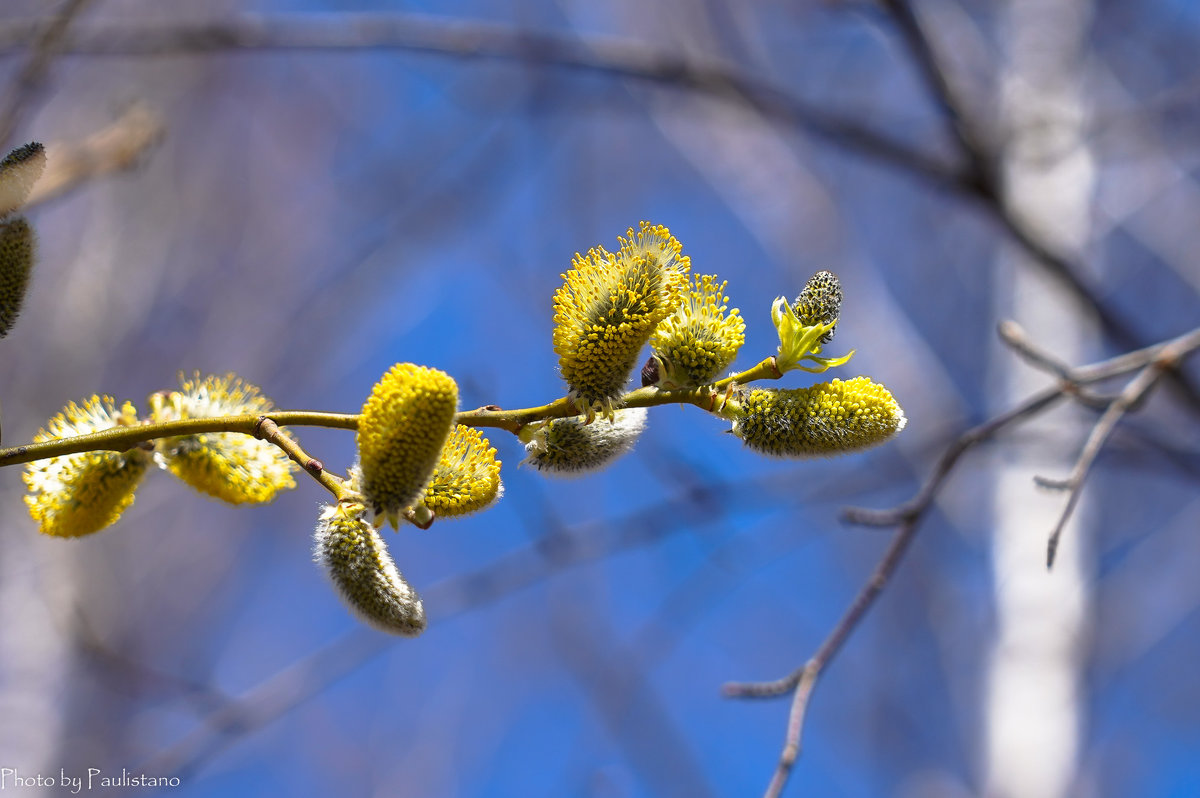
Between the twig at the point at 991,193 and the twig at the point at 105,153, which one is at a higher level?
the twig at the point at 105,153

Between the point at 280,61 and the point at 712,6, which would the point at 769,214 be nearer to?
the point at 712,6

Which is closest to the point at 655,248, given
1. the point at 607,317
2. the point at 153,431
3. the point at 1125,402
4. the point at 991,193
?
the point at 607,317

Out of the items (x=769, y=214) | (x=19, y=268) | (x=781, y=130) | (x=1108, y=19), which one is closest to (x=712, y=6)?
(x=769, y=214)

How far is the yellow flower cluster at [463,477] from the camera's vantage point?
1.36 metres

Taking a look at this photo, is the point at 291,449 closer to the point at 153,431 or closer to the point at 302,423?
the point at 302,423

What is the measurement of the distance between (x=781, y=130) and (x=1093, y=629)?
14.0 ft

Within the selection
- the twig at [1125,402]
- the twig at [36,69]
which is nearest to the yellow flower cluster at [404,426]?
the twig at [36,69]

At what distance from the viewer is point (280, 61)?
29.0 ft

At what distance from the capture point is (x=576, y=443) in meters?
1.42

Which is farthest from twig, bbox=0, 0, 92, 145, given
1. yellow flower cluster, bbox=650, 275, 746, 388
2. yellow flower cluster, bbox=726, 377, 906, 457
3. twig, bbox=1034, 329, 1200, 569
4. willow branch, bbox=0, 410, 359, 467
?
twig, bbox=1034, 329, 1200, 569

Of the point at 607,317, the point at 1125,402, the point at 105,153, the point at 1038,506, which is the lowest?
the point at 1038,506

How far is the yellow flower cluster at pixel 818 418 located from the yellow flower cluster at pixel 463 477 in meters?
0.37

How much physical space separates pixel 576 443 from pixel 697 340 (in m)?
0.24

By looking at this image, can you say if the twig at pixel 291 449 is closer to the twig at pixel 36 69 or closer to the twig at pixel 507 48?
the twig at pixel 36 69
